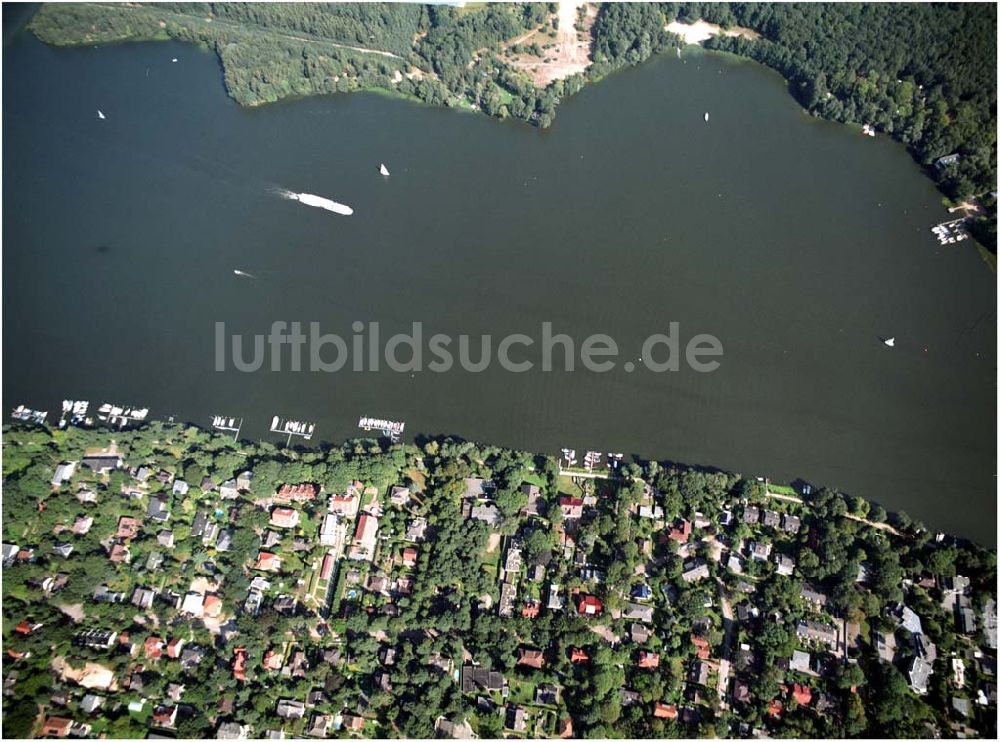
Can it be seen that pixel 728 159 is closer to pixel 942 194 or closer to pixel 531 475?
pixel 942 194

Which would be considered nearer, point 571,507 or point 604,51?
point 571,507

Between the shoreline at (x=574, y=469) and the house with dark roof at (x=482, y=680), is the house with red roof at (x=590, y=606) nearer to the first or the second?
the house with dark roof at (x=482, y=680)

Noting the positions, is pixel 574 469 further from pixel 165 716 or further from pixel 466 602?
pixel 165 716

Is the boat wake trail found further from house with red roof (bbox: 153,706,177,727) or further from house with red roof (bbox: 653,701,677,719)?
house with red roof (bbox: 653,701,677,719)

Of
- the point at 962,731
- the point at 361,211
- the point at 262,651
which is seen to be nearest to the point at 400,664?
the point at 262,651

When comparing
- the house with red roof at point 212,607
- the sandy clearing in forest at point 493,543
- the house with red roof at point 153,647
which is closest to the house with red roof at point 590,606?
the sandy clearing in forest at point 493,543

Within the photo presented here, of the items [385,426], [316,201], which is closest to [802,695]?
[385,426]

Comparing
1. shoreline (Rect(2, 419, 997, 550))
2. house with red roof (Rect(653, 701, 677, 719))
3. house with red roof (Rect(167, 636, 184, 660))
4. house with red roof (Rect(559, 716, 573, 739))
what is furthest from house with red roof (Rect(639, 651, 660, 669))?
house with red roof (Rect(167, 636, 184, 660))
